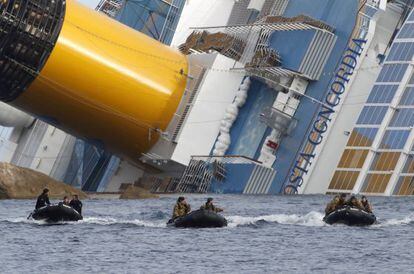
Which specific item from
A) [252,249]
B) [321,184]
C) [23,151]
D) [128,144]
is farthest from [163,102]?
[252,249]

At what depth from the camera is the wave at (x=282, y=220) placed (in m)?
77.9

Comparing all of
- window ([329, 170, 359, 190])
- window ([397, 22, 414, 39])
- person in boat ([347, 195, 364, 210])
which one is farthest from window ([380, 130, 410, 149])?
person in boat ([347, 195, 364, 210])

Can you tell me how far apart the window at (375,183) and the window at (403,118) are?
8.68ft

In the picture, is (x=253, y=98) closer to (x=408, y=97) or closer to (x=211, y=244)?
(x=408, y=97)

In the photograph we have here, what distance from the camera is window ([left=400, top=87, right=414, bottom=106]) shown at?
9512 centimetres

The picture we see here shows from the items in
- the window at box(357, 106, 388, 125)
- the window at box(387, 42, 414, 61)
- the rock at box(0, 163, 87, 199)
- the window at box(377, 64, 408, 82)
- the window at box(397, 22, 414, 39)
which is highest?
the window at box(397, 22, 414, 39)

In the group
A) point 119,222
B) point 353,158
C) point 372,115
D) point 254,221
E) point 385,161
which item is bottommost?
point 119,222

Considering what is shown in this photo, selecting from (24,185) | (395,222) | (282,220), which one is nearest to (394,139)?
(282,220)

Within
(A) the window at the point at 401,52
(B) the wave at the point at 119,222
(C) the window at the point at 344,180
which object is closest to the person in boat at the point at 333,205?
(B) the wave at the point at 119,222

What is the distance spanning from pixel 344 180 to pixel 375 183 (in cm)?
220

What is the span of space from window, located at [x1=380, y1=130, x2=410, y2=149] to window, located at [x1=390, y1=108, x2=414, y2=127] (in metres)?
0.40

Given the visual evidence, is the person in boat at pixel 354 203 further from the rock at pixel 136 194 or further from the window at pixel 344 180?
the rock at pixel 136 194

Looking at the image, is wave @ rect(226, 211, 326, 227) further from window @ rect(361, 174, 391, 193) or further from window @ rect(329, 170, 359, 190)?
window @ rect(329, 170, 359, 190)

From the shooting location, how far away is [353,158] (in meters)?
96.4
